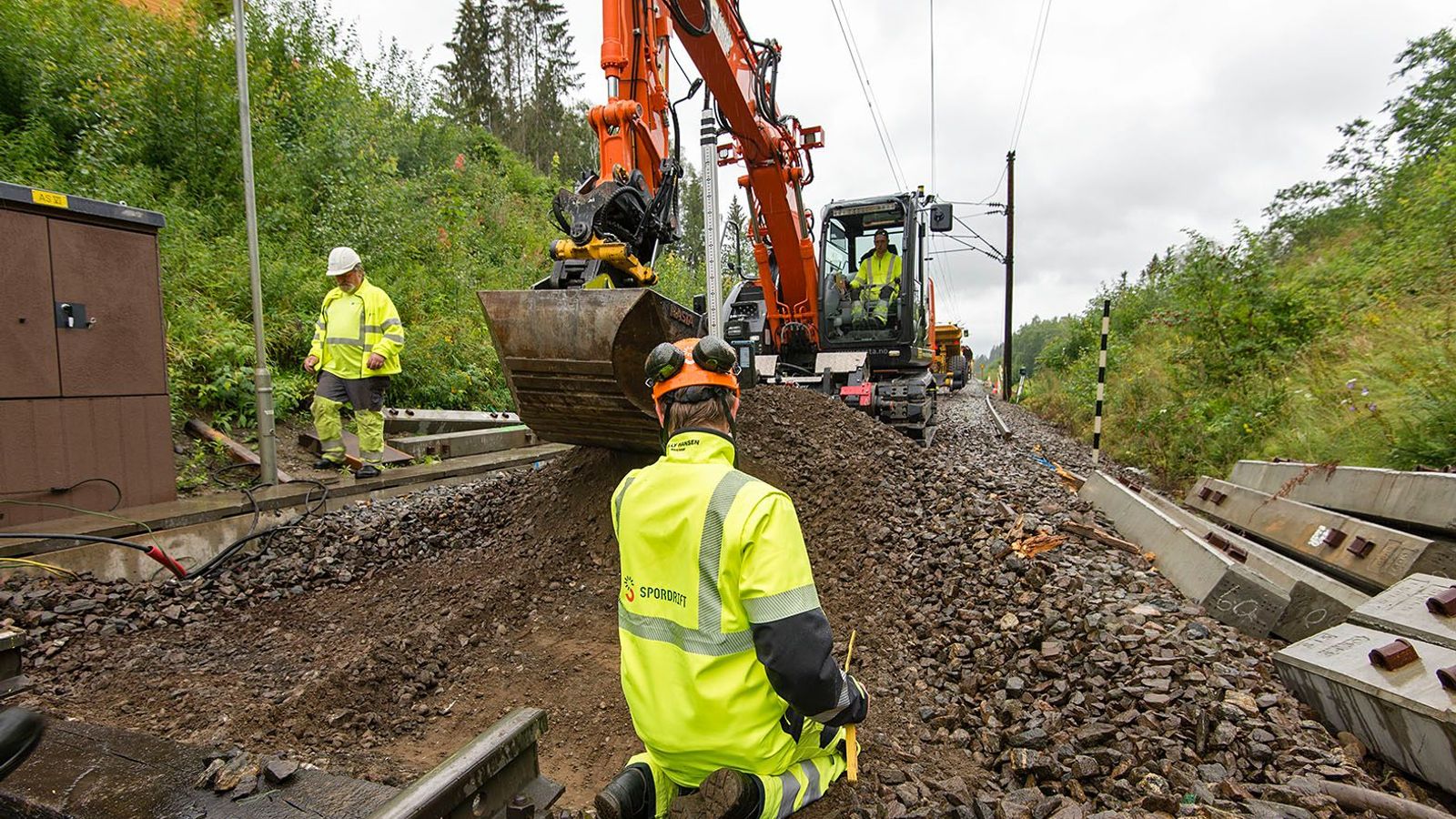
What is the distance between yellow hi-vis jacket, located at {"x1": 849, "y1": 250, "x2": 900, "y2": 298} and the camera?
9102 mm

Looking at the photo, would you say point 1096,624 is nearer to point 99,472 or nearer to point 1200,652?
point 1200,652

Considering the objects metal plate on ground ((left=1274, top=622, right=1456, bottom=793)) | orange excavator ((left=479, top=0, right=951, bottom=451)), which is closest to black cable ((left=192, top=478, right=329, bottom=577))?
orange excavator ((left=479, top=0, right=951, bottom=451))

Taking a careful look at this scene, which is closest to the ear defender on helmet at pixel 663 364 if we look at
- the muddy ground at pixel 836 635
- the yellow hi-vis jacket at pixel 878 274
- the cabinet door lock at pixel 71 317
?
the muddy ground at pixel 836 635

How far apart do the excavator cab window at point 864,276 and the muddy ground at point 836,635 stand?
160 inches

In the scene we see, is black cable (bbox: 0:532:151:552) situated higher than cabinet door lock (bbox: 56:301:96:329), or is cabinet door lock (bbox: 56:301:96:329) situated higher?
cabinet door lock (bbox: 56:301:96:329)

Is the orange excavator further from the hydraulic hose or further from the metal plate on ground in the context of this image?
the metal plate on ground

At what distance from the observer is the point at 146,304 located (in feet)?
15.6

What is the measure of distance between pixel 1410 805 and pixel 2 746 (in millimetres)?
3241

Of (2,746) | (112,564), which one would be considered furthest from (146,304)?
(2,746)

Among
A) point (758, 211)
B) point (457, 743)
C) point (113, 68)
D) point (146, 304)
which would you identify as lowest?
point (457, 743)

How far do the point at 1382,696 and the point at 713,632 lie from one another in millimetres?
2212

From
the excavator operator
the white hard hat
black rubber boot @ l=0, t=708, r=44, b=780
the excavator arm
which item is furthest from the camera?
the excavator operator

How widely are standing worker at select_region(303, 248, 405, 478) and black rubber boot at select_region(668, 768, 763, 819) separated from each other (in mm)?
5349

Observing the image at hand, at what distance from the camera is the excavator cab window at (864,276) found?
9047 millimetres
